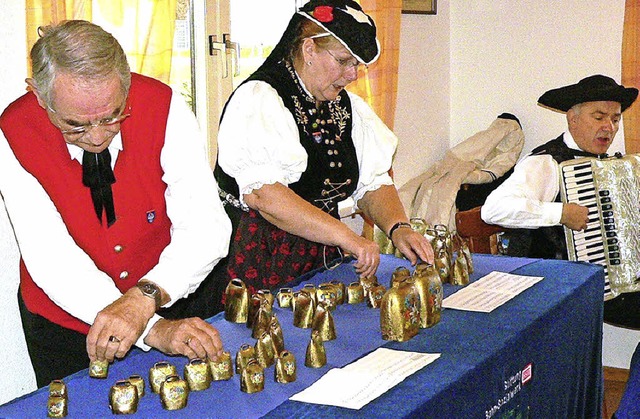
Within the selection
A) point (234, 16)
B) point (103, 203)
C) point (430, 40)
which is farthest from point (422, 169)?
point (103, 203)

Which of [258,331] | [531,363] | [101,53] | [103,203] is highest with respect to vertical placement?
[101,53]

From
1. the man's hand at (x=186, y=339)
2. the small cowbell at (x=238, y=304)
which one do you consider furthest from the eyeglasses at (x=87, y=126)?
the small cowbell at (x=238, y=304)

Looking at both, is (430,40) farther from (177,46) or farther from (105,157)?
(105,157)

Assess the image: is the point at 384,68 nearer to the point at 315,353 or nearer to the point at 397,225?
the point at 397,225

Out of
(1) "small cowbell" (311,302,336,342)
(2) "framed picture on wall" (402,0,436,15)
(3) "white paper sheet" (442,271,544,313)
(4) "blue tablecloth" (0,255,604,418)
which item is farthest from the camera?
(2) "framed picture on wall" (402,0,436,15)

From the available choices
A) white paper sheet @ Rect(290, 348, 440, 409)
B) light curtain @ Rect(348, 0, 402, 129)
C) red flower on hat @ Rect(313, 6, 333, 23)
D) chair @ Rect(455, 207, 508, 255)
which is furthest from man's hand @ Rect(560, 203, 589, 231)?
white paper sheet @ Rect(290, 348, 440, 409)

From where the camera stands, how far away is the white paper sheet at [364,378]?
1.75m

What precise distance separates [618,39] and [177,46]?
90.4 inches

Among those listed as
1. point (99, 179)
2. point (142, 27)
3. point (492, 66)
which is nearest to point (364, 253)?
point (99, 179)

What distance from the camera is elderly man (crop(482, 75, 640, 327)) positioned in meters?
3.54

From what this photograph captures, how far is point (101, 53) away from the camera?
5.85 feet

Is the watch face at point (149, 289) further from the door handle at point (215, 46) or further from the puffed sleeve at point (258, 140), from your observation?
the door handle at point (215, 46)

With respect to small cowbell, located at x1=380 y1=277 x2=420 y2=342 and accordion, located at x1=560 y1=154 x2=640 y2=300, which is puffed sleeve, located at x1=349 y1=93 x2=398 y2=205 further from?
accordion, located at x1=560 y1=154 x2=640 y2=300

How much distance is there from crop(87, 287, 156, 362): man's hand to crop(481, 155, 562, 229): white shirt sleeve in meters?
1.88
